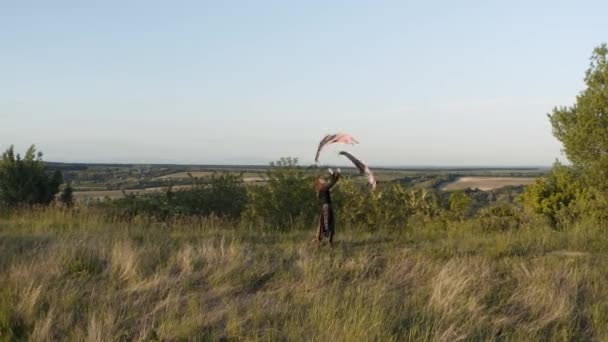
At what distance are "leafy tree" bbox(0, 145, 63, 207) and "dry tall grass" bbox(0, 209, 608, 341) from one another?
1354 centimetres

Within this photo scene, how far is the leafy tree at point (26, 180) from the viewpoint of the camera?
71.1 feet

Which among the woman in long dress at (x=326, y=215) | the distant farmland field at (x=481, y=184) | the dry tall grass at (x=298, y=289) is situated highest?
the woman in long dress at (x=326, y=215)

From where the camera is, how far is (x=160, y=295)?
6391mm

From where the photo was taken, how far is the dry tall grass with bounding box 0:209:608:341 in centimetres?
544

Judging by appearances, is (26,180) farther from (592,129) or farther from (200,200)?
(592,129)

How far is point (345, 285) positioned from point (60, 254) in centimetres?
419

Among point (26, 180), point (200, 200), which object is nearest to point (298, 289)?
point (200, 200)

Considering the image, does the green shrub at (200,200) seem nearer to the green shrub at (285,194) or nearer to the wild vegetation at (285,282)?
the green shrub at (285,194)

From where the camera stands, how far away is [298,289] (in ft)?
21.8

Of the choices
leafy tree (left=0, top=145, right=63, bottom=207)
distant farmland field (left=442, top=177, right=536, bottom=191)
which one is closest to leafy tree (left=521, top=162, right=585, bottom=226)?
leafy tree (left=0, top=145, right=63, bottom=207)

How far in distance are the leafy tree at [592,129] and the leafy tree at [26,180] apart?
19.5m

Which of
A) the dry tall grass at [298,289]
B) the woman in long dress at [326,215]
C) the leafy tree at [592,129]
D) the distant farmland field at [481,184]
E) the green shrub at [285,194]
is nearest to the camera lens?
the dry tall grass at [298,289]

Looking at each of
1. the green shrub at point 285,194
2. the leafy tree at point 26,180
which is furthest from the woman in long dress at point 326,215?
the leafy tree at point 26,180

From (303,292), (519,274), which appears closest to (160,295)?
(303,292)
